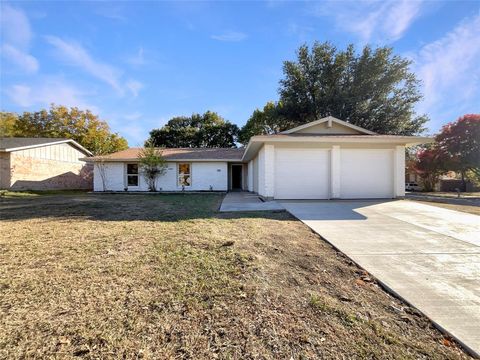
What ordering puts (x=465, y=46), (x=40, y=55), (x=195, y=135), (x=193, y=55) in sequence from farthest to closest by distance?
(x=195, y=135) < (x=193, y=55) < (x=40, y=55) < (x=465, y=46)

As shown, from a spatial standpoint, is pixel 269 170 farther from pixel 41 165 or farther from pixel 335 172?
pixel 41 165

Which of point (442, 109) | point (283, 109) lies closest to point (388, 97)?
point (442, 109)

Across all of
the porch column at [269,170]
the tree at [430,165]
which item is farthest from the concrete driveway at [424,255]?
the tree at [430,165]

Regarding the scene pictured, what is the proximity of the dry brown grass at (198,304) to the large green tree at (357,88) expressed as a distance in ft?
64.9

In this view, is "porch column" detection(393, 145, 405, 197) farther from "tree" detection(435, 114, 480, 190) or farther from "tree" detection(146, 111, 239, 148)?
"tree" detection(146, 111, 239, 148)

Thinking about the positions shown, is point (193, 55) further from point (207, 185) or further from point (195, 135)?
point (195, 135)

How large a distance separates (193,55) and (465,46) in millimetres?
13034

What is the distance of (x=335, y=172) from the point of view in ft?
36.5

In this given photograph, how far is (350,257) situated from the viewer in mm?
3855

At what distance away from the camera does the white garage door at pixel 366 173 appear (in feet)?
37.2

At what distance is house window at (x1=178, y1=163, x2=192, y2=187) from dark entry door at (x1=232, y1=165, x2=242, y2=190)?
17.2ft

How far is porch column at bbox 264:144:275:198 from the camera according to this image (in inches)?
427

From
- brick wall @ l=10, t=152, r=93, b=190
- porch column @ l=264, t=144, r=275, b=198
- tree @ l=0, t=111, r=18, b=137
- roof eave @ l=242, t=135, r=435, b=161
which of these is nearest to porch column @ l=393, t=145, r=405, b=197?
roof eave @ l=242, t=135, r=435, b=161

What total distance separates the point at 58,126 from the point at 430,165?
41.5m
